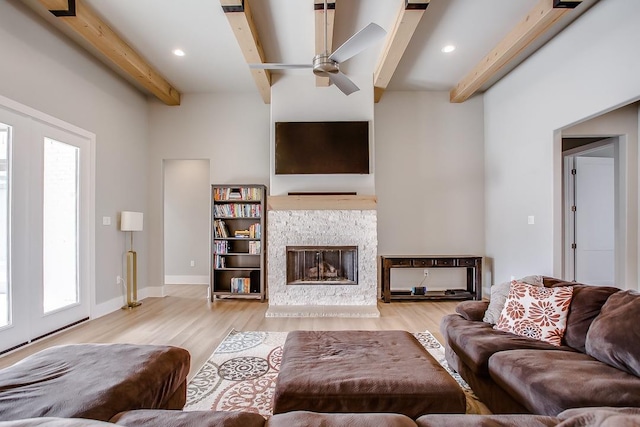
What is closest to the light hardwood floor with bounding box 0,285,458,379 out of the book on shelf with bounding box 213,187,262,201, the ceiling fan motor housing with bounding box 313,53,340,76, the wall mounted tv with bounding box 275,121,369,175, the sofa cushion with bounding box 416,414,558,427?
the book on shelf with bounding box 213,187,262,201

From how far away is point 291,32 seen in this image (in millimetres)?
3711

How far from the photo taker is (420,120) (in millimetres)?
5492

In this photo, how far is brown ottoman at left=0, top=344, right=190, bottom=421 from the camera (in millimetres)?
1359

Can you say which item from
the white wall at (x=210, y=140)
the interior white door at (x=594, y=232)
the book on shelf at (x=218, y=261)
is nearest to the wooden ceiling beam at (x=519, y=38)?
the interior white door at (x=594, y=232)

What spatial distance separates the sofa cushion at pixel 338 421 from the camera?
42.2 inches

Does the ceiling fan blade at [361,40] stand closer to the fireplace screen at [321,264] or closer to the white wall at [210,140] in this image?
the fireplace screen at [321,264]

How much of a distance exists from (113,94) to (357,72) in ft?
11.0

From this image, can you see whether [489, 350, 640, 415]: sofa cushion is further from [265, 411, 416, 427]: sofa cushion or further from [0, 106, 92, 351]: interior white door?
[0, 106, 92, 351]: interior white door

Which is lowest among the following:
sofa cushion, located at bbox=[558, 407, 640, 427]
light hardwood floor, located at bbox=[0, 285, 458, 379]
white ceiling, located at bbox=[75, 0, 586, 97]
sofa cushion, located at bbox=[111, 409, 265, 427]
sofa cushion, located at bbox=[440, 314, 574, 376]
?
light hardwood floor, located at bbox=[0, 285, 458, 379]

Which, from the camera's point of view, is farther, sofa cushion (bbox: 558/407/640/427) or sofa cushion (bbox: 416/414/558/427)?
sofa cushion (bbox: 416/414/558/427)

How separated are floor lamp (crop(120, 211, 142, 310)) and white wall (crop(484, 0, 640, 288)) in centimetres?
522

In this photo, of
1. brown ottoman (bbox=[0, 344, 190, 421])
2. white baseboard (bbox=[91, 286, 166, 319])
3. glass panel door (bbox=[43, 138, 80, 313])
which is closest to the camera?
brown ottoman (bbox=[0, 344, 190, 421])

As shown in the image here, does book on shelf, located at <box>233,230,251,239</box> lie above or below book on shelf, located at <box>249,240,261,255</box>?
above

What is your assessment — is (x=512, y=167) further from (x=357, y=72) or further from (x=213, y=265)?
(x=213, y=265)
